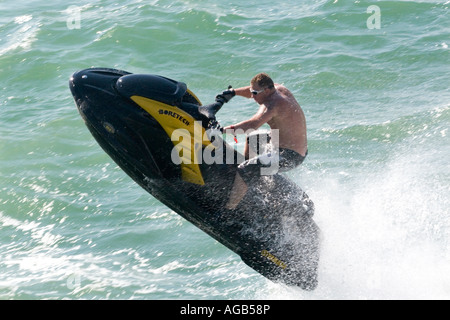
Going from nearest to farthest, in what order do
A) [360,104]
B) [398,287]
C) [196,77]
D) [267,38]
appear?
[398,287], [360,104], [196,77], [267,38]

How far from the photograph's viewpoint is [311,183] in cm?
903

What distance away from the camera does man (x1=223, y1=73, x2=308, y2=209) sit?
20.9ft

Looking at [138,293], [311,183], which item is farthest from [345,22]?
[138,293]

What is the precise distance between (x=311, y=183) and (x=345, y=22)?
7.15 meters

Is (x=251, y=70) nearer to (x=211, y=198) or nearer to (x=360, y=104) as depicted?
(x=360, y=104)

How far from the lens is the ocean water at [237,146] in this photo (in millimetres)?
7750

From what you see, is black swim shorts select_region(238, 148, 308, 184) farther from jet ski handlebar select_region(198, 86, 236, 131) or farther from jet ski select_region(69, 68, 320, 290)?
jet ski handlebar select_region(198, 86, 236, 131)

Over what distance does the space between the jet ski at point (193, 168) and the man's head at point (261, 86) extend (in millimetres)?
443

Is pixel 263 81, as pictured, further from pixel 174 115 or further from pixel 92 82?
pixel 92 82

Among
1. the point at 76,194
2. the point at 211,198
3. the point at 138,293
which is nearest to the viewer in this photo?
the point at 211,198

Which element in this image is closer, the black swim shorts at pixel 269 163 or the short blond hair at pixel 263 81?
the short blond hair at pixel 263 81

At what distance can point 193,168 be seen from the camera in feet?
20.9

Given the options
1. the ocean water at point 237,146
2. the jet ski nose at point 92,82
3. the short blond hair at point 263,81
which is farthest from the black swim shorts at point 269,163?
the jet ski nose at point 92,82

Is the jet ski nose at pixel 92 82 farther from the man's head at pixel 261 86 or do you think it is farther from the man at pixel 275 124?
the man's head at pixel 261 86
